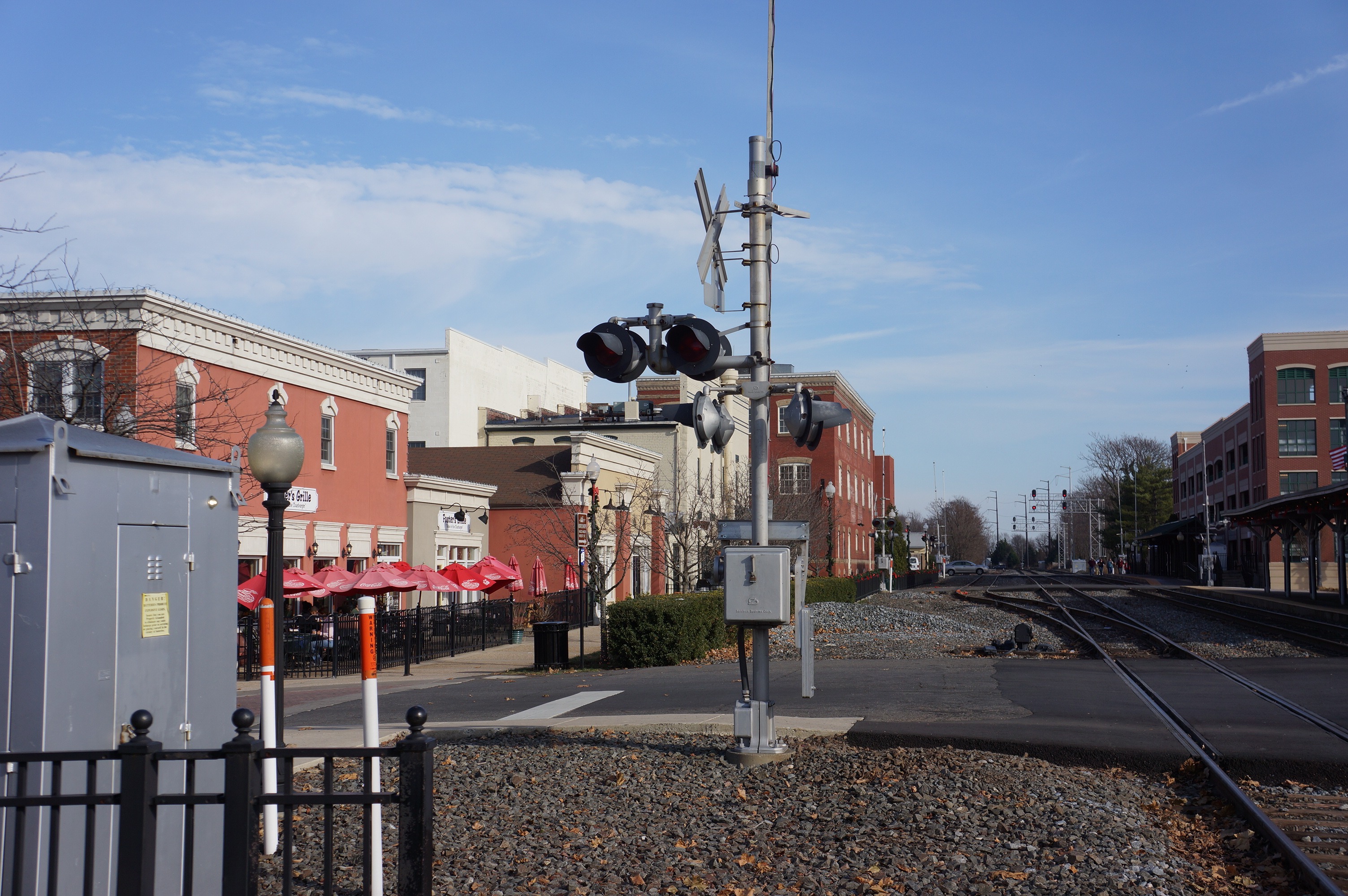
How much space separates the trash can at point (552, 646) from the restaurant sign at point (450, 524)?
545 inches

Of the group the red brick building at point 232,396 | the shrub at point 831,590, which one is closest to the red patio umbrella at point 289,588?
the red brick building at point 232,396

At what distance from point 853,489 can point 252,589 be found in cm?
6104

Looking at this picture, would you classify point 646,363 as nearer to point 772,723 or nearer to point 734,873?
point 772,723

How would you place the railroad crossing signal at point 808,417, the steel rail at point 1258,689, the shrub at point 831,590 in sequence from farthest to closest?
the shrub at point 831,590
the steel rail at point 1258,689
the railroad crossing signal at point 808,417

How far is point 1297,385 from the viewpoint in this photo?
69.7 meters

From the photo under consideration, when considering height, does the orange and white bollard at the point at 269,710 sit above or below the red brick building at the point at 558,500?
below

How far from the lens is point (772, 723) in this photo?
936 cm

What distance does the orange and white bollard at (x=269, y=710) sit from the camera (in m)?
6.97

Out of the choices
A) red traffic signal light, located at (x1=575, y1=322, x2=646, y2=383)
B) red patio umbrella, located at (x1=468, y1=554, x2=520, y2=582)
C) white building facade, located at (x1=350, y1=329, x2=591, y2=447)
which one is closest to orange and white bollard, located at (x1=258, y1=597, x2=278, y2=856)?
red traffic signal light, located at (x1=575, y1=322, x2=646, y2=383)

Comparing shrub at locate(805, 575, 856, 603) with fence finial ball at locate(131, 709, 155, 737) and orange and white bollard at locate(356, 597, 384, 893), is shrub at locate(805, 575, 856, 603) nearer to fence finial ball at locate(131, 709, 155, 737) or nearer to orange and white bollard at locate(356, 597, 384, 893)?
orange and white bollard at locate(356, 597, 384, 893)

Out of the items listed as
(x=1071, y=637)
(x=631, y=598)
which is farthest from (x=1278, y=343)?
(x=631, y=598)

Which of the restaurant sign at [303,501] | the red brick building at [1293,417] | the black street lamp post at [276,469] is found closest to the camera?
the black street lamp post at [276,469]

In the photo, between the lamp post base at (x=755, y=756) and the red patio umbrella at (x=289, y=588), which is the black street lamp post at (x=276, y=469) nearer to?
the lamp post base at (x=755, y=756)

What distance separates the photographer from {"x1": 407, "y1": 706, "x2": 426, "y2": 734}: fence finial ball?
460cm
